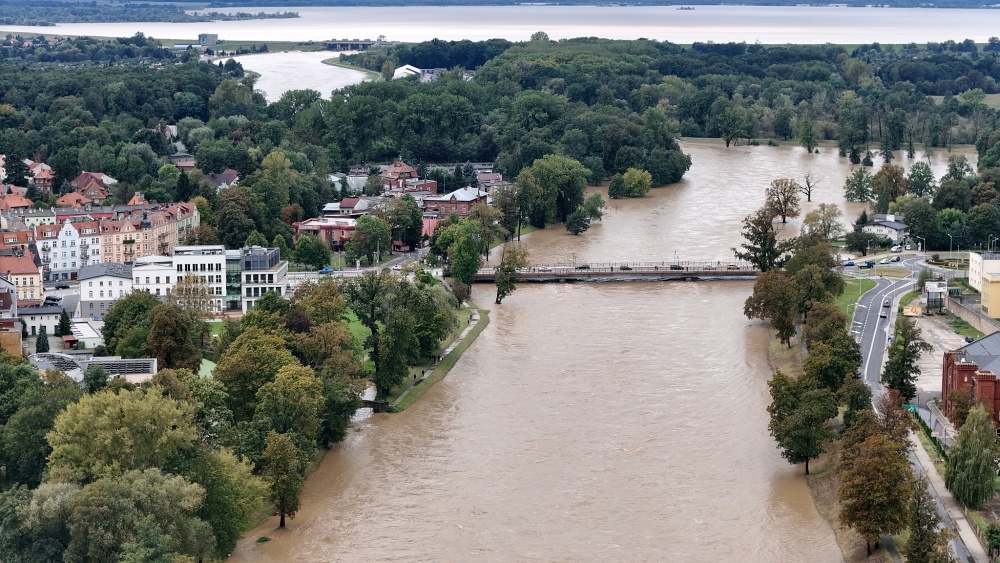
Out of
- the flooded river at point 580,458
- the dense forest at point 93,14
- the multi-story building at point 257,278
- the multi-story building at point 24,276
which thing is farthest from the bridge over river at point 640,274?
the dense forest at point 93,14

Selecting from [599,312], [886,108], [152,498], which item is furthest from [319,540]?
[886,108]

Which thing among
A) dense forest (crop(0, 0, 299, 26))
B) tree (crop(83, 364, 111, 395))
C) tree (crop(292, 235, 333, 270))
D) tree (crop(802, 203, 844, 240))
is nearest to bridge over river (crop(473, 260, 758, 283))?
tree (crop(802, 203, 844, 240))

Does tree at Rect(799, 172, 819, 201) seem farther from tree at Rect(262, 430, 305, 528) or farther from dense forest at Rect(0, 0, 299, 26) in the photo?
dense forest at Rect(0, 0, 299, 26)

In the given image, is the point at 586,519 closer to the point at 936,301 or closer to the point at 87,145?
the point at 936,301

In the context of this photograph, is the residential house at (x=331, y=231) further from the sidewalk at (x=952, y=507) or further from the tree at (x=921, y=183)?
the sidewalk at (x=952, y=507)

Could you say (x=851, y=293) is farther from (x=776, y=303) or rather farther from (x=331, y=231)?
(x=331, y=231)
